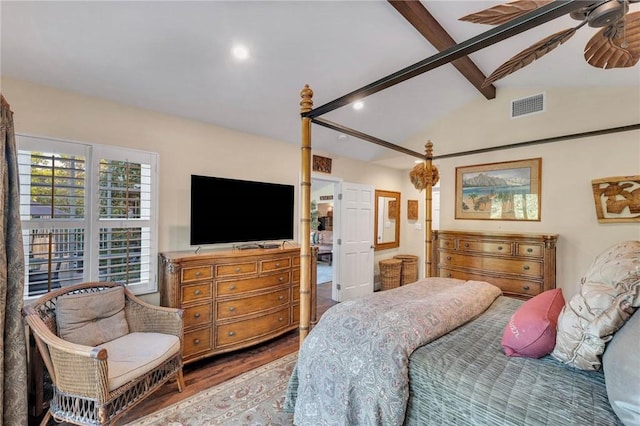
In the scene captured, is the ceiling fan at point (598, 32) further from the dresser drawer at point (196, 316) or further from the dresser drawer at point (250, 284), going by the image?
the dresser drawer at point (196, 316)

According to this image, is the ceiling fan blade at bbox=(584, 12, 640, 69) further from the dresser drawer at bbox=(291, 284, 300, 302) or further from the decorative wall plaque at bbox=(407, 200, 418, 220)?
the decorative wall plaque at bbox=(407, 200, 418, 220)

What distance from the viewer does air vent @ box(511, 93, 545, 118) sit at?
3533 mm

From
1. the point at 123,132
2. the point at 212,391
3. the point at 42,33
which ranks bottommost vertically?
the point at 212,391

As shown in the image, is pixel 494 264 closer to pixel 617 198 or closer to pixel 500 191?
pixel 500 191

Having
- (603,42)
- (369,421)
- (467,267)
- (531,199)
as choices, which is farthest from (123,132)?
(531,199)

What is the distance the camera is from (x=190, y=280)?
8.32 ft

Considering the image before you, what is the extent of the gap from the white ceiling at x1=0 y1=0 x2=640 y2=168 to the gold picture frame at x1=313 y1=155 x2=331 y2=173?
740mm

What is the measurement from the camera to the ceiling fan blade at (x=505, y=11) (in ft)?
4.33

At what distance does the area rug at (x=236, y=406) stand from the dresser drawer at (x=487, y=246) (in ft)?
8.97

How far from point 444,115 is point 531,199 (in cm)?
174

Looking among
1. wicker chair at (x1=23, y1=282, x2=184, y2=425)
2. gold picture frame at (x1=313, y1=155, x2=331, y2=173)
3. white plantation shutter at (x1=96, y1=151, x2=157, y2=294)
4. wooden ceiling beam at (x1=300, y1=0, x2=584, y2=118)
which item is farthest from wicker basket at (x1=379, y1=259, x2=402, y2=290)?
wooden ceiling beam at (x1=300, y1=0, x2=584, y2=118)

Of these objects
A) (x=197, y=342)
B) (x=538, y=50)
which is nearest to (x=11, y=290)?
(x=197, y=342)

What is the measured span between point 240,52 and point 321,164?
2.15 meters

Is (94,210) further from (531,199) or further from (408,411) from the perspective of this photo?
(531,199)
